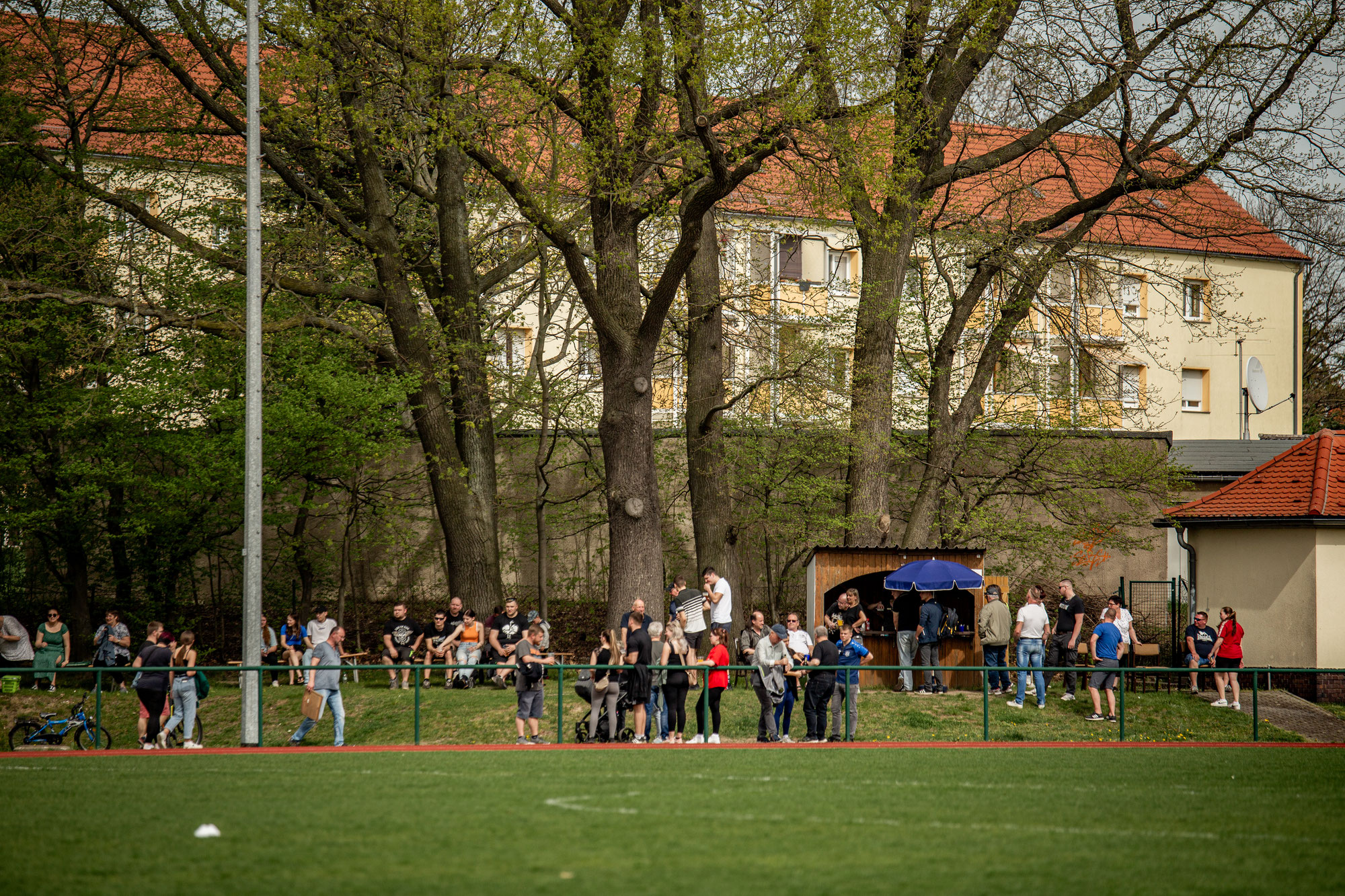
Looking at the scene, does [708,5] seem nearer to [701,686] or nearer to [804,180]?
[804,180]

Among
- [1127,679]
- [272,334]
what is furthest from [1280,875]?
[272,334]

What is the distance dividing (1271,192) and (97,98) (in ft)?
71.5

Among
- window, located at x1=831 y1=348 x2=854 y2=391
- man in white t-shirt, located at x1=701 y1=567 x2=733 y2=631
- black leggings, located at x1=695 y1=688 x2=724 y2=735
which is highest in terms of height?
window, located at x1=831 y1=348 x2=854 y2=391

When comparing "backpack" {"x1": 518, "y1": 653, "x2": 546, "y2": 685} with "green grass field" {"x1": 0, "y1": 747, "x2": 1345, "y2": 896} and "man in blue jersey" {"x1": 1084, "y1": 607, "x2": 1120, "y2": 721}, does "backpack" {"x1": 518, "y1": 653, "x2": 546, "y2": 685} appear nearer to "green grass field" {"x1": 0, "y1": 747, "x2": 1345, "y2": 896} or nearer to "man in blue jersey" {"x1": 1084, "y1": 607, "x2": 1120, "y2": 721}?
"green grass field" {"x1": 0, "y1": 747, "x2": 1345, "y2": 896}

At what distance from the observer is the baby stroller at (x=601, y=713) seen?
16641mm

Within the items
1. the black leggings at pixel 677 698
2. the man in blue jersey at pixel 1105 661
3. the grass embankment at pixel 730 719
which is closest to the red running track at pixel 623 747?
the black leggings at pixel 677 698

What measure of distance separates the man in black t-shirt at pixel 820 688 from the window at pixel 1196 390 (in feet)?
114

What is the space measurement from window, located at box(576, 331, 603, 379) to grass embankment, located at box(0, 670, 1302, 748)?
482 inches

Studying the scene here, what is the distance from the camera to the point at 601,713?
16.7 metres

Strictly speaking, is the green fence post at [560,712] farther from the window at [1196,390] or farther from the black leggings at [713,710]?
the window at [1196,390]

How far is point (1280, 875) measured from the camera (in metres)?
7.07

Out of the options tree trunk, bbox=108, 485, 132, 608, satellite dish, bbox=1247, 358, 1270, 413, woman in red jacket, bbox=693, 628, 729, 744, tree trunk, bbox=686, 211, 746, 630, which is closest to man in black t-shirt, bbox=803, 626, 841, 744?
woman in red jacket, bbox=693, 628, 729, 744

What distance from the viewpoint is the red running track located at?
48.9 ft

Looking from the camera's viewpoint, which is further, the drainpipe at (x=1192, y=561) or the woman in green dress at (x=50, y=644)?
the drainpipe at (x=1192, y=561)
